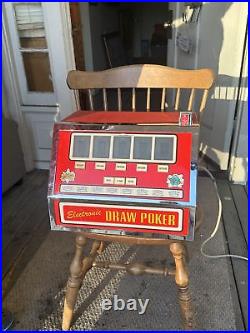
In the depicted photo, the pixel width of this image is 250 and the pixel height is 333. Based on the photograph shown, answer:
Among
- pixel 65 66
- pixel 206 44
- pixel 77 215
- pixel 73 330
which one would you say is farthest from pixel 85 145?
pixel 206 44

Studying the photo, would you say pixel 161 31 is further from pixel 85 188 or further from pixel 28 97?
pixel 85 188

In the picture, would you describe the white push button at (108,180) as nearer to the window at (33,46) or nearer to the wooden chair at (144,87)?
the wooden chair at (144,87)

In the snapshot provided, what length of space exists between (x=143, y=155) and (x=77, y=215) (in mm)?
275

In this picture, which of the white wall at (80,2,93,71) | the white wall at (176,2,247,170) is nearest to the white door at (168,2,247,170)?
the white wall at (176,2,247,170)

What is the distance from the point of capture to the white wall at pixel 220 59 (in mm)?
1740

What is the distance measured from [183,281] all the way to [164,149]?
0.45 metres

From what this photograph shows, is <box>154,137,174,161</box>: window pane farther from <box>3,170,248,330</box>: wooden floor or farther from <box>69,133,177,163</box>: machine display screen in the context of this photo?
<box>3,170,248,330</box>: wooden floor

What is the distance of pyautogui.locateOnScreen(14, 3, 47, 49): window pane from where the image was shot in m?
1.80

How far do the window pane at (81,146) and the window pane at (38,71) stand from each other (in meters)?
1.26

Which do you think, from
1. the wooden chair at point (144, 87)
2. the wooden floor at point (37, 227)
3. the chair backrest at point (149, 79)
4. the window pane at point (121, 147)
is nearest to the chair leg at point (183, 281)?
the wooden chair at point (144, 87)

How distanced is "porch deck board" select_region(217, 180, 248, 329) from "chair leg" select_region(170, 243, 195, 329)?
9.8 inches

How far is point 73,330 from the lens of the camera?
3.61ft

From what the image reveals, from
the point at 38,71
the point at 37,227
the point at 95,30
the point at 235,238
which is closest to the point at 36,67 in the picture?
the point at 38,71

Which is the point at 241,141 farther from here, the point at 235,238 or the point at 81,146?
the point at 81,146
